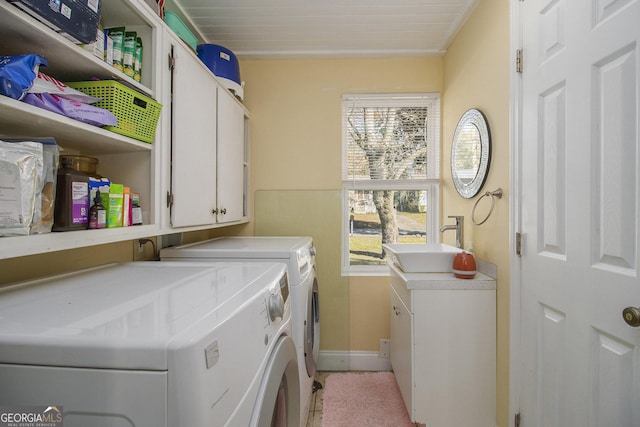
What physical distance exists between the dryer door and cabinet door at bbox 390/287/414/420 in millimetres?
819

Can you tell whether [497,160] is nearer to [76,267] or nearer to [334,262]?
[334,262]

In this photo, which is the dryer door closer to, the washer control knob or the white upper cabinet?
the washer control knob

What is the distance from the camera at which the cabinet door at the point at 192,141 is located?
Result: 1.44m

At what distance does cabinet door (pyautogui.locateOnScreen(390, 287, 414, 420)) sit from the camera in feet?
5.61

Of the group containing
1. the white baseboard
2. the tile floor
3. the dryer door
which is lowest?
the tile floor

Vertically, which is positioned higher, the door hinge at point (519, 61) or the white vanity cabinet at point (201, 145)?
the door hinge at point (519, 61)

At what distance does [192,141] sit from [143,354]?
130cm

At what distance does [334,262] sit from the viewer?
2.56 meters

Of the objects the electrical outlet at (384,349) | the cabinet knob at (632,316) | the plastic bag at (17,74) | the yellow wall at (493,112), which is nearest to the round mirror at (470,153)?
the yellow wall at (493,112)

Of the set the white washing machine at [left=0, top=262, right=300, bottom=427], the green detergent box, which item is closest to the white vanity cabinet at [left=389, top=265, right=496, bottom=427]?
the white washing machine at [left=0, top=262, right=300, bottom=427]

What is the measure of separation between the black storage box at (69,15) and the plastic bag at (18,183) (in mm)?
359

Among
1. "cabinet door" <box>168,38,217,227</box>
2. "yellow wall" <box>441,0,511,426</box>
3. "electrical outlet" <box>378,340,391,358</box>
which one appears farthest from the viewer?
"electrical outlet" <box>378,340,391,358</box>

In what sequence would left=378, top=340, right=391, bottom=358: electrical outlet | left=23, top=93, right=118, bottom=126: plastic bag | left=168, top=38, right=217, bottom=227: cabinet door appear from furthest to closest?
1. left=378, top=340, right=391, bottom=358: electrical outlet
2. left=168, top=38, right=217, bottom=227: cabinet door
3. left=23, top=93, right=118, bottom=126: plastic bag

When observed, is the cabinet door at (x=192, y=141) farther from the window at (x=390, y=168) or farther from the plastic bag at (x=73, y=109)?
the window at (x=390, y=168)
